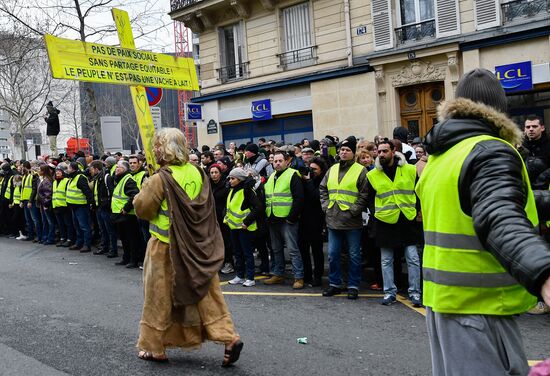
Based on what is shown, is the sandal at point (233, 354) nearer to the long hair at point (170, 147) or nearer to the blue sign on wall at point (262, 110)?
the long hair at point (170, 147)

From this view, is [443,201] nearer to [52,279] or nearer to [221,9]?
[52,279]

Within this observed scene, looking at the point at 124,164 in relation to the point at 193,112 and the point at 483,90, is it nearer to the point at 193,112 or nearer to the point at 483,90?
the point at 483,90

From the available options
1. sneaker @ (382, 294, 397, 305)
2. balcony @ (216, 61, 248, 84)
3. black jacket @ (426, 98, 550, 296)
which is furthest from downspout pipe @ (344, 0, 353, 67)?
black jacket @ (426, 98, 550, 296)

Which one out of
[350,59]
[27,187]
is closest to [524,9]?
[350,59]

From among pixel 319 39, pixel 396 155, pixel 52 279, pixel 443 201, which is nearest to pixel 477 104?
pixel 443 201

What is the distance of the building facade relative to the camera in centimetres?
1512

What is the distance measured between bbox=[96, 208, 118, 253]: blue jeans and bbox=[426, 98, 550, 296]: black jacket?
9.79 m

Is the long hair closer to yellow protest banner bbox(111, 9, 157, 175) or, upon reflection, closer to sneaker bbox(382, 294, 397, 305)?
yellow protest banner bbox(111, 9, 157, 175)

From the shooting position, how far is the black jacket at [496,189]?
171 cm

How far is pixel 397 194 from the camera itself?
695 cm

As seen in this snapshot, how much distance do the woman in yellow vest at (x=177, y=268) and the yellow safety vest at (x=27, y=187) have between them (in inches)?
401

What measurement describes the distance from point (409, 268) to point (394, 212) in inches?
27.6

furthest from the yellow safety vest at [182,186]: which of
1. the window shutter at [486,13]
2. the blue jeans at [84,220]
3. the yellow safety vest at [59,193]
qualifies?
the window shutter at [486,13]

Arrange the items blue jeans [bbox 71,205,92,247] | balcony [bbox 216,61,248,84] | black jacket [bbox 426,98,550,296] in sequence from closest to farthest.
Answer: black jacket [bbox 426,98,550,296] → blue jeans [bbox 71,205,92,247] → balcony [bbox 216,61,248,84]
